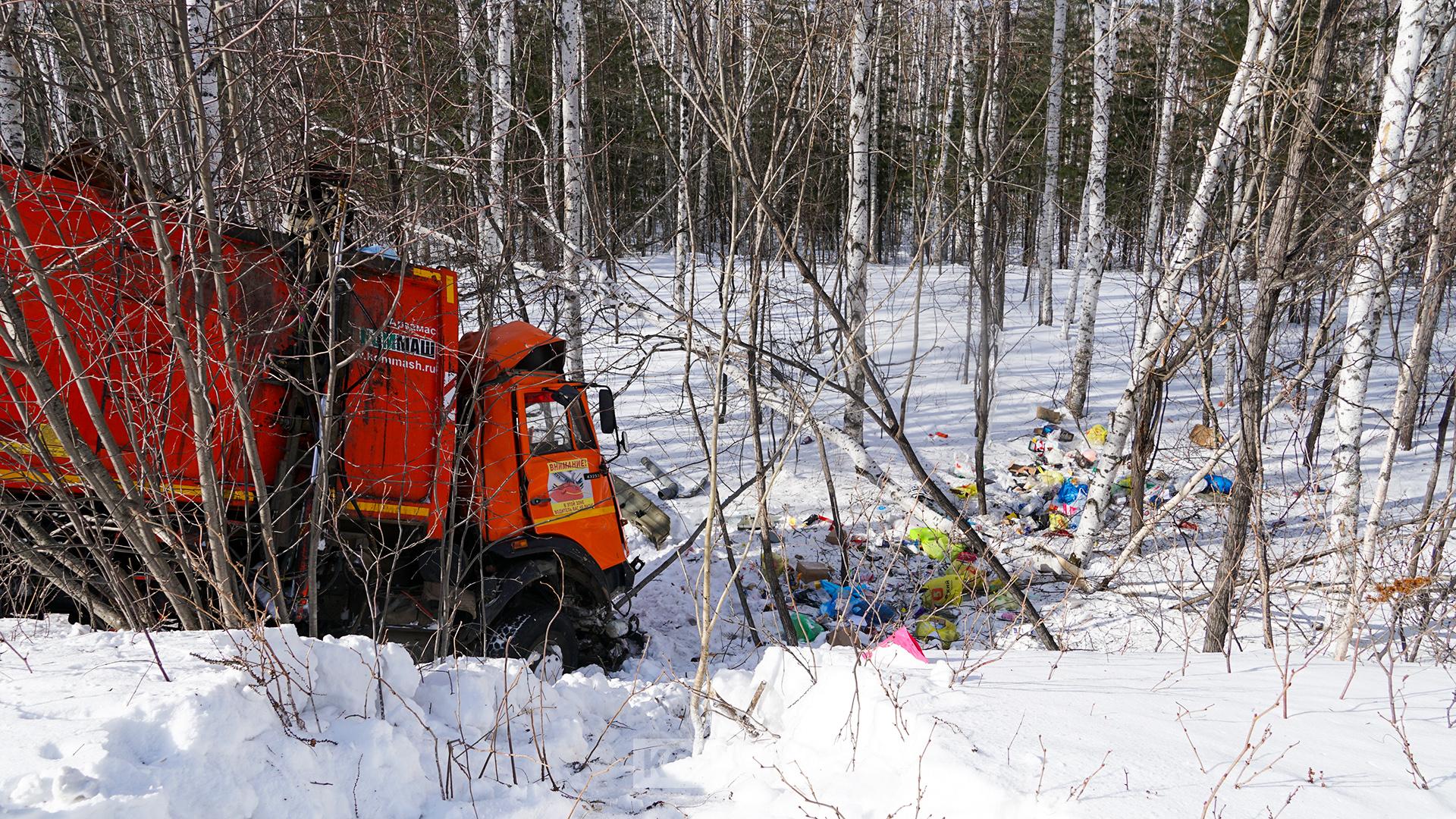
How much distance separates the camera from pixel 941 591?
24.1ft

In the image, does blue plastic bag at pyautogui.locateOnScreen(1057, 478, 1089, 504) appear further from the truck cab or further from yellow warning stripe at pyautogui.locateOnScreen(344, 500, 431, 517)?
yellow warning stripe at pyautogui.locateOnScreen(344, 500, 431, 517)

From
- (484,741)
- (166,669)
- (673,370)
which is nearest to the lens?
(166,669)

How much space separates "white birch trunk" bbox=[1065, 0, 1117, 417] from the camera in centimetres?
1034

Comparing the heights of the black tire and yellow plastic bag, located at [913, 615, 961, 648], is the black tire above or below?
above

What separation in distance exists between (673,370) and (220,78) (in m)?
10.2

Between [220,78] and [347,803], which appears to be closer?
[347,803]

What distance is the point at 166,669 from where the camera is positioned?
9.62ft

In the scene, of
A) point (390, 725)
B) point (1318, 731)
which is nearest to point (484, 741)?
point (390, 725)

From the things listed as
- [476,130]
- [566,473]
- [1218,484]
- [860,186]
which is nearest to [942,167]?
[860,186]

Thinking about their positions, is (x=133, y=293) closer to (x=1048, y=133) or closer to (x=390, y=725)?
(x=390, y=725)

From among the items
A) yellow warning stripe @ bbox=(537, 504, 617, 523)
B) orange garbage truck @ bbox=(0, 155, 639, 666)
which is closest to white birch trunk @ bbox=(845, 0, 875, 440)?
yellow warning stripe @ bbox=(537, 504, 617, 523)

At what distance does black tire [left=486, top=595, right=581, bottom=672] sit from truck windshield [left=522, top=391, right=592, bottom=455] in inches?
43.6

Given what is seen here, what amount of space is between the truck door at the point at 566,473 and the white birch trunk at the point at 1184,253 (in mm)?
3961

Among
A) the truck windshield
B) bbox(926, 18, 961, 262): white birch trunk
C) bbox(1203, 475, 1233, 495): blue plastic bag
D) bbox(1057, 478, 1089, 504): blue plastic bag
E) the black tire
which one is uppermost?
bbox(926, 18, 961, 262): white birch trunk
